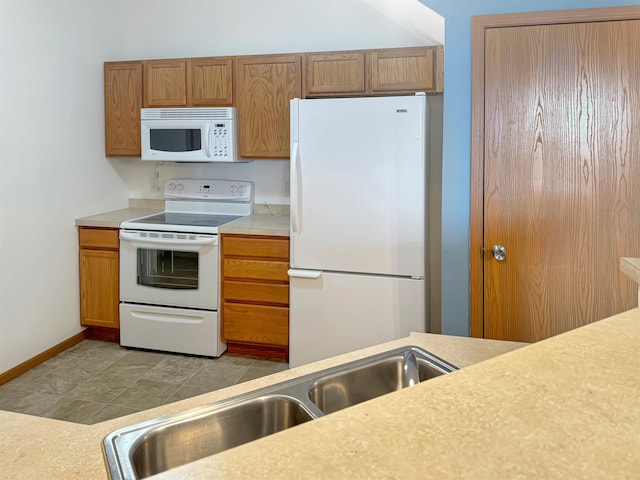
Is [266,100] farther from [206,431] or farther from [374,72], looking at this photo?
[206,431]

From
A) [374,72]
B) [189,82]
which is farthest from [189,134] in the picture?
[374,72]

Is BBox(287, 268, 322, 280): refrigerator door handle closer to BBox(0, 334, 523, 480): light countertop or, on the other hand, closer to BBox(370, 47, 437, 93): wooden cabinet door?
BBox(370, 47, 437, 93): wooden cabinet door

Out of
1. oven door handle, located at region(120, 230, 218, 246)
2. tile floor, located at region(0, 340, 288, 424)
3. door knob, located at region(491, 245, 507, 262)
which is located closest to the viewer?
door knob, located at region(491, 245, 507, 262)

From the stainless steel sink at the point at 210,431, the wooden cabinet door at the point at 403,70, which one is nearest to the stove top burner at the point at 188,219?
the wooden cabinet door at the point at 403,70

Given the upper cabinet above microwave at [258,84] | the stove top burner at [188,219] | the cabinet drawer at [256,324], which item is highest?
the upper cabinet above microwave at [258,84]

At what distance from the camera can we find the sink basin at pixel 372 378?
1.23 meters

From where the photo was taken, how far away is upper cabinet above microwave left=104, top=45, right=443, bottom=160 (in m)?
3.28

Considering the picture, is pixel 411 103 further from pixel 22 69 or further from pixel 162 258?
pixel 22 69

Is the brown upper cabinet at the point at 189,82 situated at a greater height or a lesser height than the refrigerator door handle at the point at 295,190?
greater

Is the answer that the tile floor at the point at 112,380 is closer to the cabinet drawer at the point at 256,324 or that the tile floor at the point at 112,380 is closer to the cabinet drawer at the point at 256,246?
the cabinet drawer at the point at 256,324

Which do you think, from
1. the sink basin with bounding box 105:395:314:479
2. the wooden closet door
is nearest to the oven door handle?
the wooden closet door

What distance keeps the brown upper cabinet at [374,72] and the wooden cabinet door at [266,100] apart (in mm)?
126

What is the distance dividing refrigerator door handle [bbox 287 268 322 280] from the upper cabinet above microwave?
0.88 meters

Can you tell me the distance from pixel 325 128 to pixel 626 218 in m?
1.63
